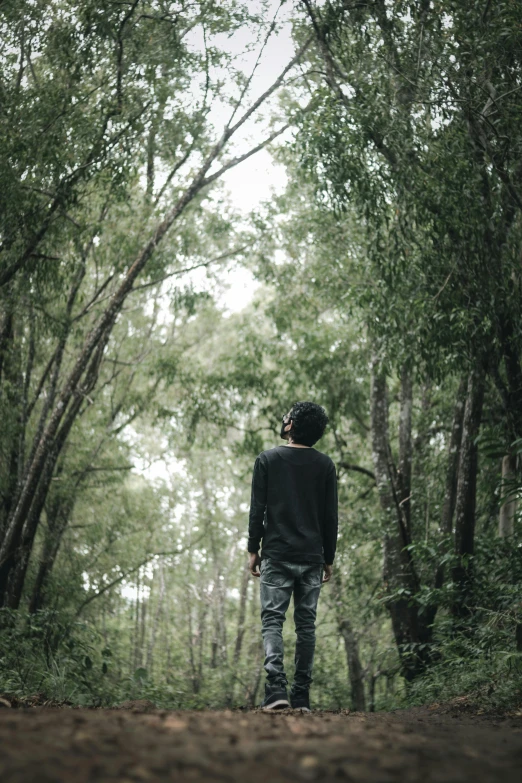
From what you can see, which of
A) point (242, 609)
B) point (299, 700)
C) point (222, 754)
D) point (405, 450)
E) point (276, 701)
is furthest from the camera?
point (242, 609)

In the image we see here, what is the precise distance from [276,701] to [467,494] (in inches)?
163

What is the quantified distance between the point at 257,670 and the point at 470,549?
1633 centimetres

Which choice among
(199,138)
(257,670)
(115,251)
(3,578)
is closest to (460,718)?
(3,578)

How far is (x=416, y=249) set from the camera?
324 inches

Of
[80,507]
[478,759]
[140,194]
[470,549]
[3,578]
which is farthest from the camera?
[80,507]

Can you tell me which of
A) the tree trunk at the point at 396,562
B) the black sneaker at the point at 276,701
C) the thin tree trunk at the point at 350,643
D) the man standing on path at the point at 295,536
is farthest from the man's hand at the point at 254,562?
the thin tree trunk at the point at 350,643

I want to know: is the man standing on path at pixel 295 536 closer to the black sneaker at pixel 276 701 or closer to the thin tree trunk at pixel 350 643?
the black sneaker at pixel 276 701

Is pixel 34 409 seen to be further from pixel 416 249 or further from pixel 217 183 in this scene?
pixel 416 249

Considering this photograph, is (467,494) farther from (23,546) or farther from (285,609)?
(23,546)

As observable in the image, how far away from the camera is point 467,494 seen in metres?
8.06

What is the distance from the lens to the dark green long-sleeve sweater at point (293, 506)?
498cm

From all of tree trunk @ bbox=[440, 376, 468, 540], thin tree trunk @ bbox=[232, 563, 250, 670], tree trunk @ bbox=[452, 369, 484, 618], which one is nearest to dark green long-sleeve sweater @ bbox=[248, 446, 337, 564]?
tree trunk @ bbox=[452, 369, 484, 618]

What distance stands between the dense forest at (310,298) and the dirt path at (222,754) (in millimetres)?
3350

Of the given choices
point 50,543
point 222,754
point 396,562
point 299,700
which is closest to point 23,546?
point 50,543
